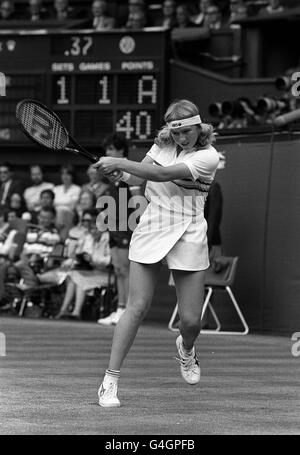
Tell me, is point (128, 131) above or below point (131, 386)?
below

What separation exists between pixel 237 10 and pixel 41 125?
582 inches

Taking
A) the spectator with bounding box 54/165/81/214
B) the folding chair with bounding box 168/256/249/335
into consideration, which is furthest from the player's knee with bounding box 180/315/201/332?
the spectator with bounding box 54/165/81/214

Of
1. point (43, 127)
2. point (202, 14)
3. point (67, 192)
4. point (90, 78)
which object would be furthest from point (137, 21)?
point (43, 127)

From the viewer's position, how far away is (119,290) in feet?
59.6

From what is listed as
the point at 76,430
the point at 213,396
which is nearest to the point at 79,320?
the point at 213,396

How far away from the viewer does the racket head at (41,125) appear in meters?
9.59

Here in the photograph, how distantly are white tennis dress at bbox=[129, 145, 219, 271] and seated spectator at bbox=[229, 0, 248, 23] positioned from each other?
46.3ft

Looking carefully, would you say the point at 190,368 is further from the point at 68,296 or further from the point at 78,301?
the point at 68,296

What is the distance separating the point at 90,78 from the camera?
23.0 metres

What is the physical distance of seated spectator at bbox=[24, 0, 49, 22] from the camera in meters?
26.6

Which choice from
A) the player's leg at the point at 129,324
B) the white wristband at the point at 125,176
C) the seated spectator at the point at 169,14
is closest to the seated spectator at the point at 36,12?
the seated spectator at the point at 169,14

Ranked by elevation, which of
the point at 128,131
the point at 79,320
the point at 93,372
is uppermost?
the point at 93,372
